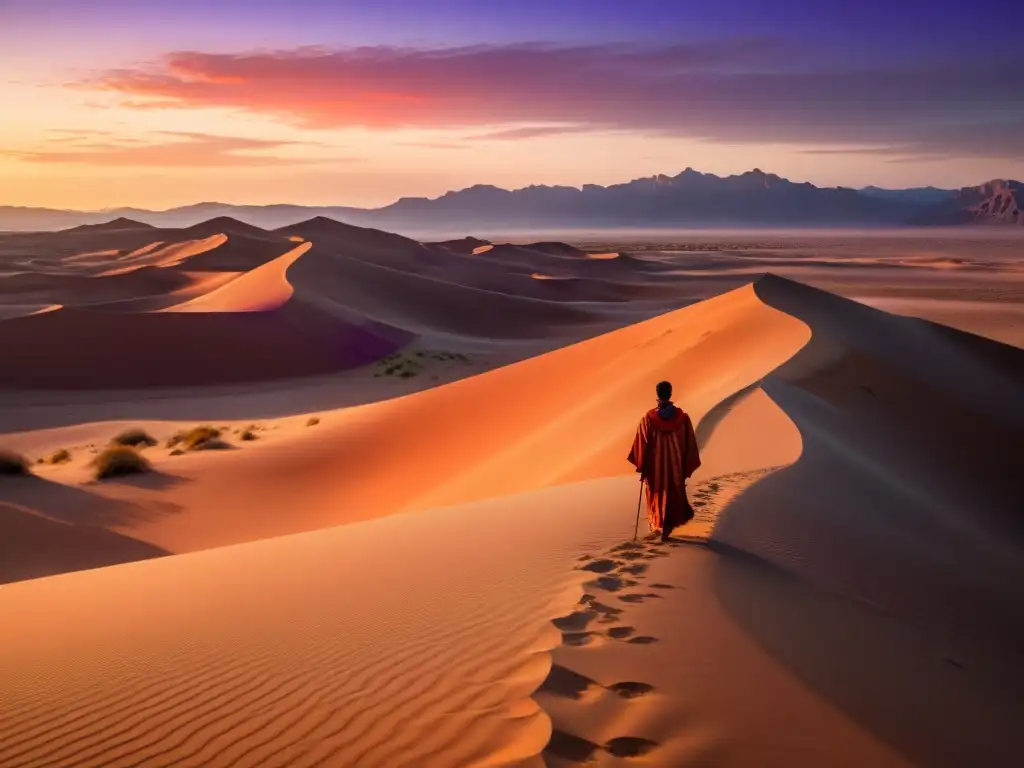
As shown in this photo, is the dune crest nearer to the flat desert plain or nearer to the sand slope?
the flat desert plain

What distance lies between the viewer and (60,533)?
1138cm

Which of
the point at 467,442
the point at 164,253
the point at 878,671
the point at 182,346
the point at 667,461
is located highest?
the point at 164,253

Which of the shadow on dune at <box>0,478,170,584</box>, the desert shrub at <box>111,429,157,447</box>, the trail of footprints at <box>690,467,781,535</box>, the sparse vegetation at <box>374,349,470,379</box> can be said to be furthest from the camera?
the sparse vegetation at <box>374,349,470,379</box>

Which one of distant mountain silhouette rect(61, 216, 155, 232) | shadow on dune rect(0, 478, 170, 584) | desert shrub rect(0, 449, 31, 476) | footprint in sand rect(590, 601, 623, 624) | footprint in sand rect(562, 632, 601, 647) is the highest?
distant mountain silhouette rect(61, 216, 155, 232)

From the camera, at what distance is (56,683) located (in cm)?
463

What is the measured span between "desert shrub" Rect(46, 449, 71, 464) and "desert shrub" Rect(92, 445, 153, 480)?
2.13 m

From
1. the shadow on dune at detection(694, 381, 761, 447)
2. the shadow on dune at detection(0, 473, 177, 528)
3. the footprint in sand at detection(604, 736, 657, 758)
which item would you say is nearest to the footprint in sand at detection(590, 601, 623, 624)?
the footprint in sand at detection(604, 736, 657, 758)

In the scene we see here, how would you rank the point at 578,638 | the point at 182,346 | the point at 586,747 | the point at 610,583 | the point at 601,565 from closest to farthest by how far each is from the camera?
the point at 586,747
the point at 578,638
the point at 610,583
the point at 601,565
the point at 182,346

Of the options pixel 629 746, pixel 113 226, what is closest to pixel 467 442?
pixel 629 746

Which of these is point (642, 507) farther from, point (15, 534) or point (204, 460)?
point (204, 460)

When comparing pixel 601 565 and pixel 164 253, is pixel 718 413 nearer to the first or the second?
pixel 601 565

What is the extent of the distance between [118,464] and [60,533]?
14.7ft

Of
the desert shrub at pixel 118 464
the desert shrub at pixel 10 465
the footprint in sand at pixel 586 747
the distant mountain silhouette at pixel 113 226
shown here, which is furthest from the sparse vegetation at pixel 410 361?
the distant mountain silhouette at pixel 113 226

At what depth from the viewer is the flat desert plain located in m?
3.93
